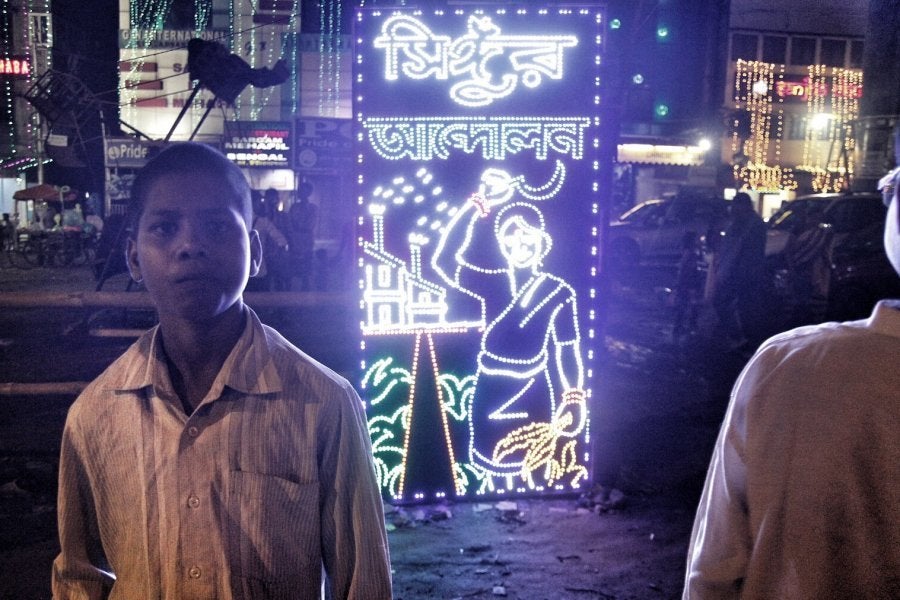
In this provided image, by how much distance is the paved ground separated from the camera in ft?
14.2

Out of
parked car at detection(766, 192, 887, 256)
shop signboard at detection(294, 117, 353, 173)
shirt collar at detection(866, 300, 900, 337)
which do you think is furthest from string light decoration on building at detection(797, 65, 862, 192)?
shirt collar at detection(866, 300, 900, 337)

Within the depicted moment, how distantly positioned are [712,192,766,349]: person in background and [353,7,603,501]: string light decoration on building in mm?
6072

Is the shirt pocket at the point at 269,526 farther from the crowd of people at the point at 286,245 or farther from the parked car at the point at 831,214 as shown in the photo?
the parked car at the point at 831,214

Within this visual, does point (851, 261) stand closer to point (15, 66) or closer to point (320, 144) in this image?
point (320, 144)

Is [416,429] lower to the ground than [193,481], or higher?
lower

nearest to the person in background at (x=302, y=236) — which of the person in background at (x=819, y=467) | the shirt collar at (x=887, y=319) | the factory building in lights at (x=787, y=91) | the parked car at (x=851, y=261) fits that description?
the parked car at (x=851, y=261)

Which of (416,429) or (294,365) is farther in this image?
(416,429)

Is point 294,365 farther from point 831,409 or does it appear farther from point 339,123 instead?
point 339,123

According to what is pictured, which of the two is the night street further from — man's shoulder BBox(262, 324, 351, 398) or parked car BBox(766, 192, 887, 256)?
parked car BBox(766, 192, 887, 256)

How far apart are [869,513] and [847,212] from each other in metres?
13.5

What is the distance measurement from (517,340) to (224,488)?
3224 millimetres

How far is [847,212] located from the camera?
13477 millimetres

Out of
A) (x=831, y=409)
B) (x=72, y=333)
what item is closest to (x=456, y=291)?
(x=831, y=409)

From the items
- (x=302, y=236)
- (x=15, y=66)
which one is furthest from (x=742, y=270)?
(x=15, y=66)
